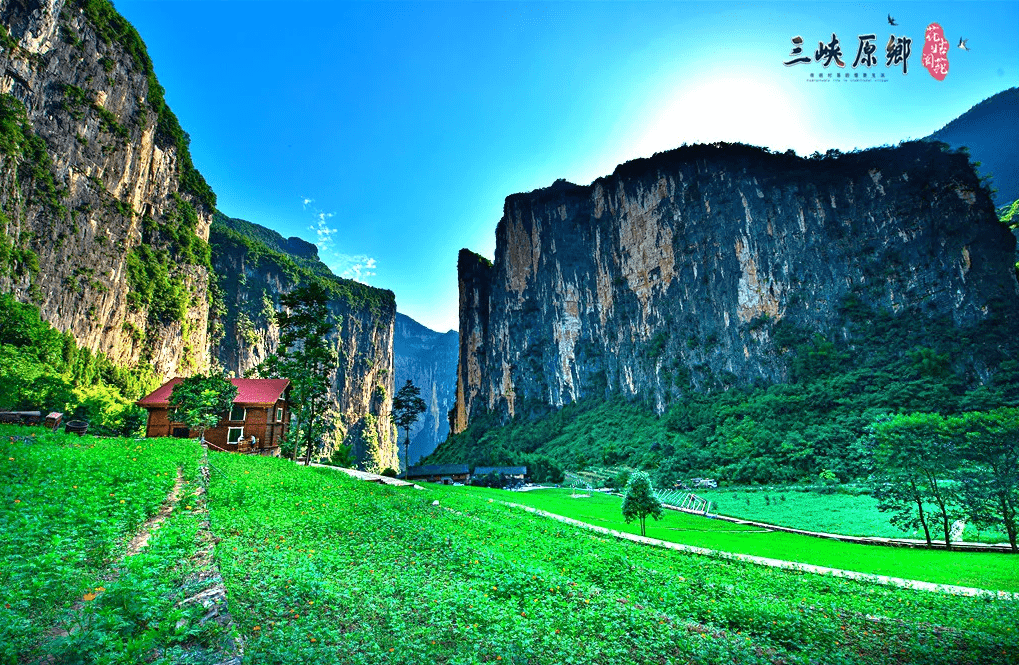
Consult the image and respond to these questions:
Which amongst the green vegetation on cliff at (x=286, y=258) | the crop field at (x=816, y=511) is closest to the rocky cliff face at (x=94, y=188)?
the green vegetation on cliff at (x=286, y=258)

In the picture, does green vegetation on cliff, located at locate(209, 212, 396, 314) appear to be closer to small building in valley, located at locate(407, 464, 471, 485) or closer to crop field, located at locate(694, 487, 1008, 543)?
small building in valley, located at locate(407, 464, 471, 485)

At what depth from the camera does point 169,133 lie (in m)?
58.9

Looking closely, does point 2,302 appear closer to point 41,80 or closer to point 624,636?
point 41,80

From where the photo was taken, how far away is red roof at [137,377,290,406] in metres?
30.4

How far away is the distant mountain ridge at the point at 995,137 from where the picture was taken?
108 m

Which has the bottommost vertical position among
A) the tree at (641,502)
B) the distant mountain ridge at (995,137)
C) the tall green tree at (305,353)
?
the tree at (641,502)

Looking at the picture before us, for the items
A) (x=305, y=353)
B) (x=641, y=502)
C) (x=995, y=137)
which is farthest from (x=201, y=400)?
(x=995, y=137)

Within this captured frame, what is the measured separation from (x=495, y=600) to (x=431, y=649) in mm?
2359

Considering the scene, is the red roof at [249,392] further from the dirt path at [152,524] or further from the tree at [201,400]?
the dirt path at [152,524]

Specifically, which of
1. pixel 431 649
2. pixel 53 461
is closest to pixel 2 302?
pixel 53 461

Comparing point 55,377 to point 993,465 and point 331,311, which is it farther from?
point 331,311

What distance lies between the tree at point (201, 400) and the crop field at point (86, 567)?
1696 cm

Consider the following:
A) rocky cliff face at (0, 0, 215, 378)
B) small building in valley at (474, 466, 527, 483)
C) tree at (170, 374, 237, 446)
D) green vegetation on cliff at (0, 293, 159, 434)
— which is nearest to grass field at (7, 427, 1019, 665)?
tree at (170, 374, 237, 446)

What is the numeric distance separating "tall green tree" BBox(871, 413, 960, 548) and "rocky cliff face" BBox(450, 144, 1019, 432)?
44564 mm
